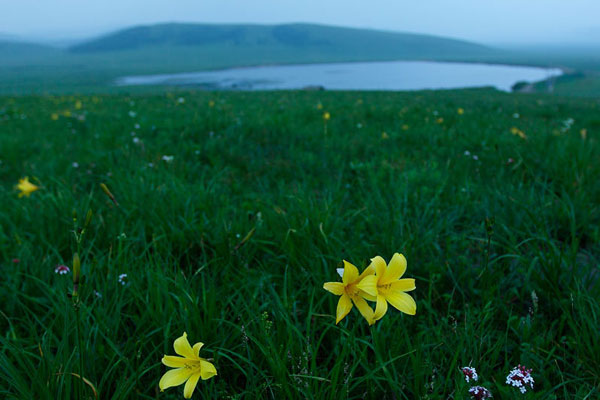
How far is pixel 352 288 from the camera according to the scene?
1.10 m

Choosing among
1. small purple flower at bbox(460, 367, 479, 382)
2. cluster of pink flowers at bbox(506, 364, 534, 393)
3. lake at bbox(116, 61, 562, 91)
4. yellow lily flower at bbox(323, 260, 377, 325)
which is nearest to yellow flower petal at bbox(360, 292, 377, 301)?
yellow lily flower at bbox(323, 260, 377, 325)

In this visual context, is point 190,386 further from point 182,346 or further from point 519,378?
point 519,378

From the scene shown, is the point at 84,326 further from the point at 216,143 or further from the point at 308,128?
the point at 308,128

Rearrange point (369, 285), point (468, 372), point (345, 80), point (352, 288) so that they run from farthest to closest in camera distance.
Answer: point (345, 80), point (468, 372), point (352, 288), point (369, 285)

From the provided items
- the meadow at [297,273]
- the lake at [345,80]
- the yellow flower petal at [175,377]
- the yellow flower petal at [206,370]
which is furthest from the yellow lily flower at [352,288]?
the lake at [345,80]

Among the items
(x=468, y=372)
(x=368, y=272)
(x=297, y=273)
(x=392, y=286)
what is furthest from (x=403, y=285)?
(x=297, y=273)

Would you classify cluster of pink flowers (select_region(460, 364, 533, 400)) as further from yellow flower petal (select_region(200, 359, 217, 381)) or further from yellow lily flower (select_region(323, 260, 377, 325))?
yellow flower petal (select_region(200, 359, 217, 381))

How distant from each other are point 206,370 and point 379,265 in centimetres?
56

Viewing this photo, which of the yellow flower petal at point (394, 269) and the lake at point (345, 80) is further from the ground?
the lake at point (345, 80)

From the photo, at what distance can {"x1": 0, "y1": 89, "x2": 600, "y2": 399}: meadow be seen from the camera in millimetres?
1327

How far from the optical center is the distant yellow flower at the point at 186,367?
41.2 inches

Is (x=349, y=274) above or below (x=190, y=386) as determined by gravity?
above

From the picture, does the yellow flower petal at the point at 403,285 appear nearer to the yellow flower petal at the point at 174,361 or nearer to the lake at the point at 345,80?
the yellow flower petal at the point at 174,361

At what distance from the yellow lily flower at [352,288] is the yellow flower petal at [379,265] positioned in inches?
0.7
